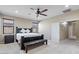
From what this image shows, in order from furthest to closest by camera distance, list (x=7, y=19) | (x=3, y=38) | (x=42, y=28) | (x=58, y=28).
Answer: (x=42, y=28) → (x=58, y=28) → (x=7, y=19) → (x=3, y=38)

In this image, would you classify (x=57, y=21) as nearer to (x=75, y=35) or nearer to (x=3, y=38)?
(x=75, y=35)

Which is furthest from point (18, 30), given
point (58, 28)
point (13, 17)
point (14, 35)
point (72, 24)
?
point (72, 24)

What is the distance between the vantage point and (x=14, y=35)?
22.3 feet

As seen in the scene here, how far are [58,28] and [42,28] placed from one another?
7.96 ft

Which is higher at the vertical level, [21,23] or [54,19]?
[54,19]

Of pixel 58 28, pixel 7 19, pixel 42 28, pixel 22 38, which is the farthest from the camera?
pixel 42 28

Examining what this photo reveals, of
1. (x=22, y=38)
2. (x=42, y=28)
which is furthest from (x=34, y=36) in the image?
(x=42, y=28)

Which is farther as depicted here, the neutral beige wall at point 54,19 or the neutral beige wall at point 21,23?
the neutral beige wall at point 21,23

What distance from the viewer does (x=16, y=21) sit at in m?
7.11

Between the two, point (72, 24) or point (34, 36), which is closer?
point (34, 36)

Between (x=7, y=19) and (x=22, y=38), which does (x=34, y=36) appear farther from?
(x=7, y=19)

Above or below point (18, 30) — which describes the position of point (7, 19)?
above

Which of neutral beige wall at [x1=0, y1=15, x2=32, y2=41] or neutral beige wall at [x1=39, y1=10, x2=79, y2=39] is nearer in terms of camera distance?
neutral beige wall at [x1=39, y1=10, x2=79, y2=39]

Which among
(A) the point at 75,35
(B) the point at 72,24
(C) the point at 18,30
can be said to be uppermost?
(B) the point at 72,24
